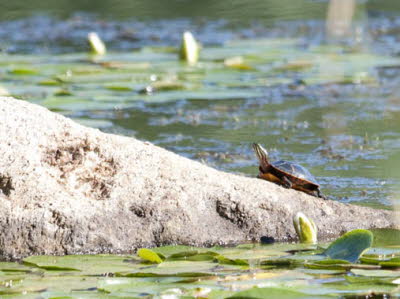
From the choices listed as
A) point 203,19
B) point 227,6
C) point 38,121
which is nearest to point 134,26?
point 203,19

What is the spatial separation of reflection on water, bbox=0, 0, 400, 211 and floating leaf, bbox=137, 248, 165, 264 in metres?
1.70

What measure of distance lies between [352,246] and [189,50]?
5775mm

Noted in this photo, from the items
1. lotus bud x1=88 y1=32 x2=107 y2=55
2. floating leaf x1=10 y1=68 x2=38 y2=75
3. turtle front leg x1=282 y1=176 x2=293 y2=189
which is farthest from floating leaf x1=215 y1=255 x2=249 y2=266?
lotus bud x1=88 y1=32 x2=107 y2=55

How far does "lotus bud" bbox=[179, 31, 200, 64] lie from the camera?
29.1 feet

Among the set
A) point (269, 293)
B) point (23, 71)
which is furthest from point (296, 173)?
point (23, 71)

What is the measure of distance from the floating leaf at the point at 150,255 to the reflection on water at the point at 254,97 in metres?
1.70

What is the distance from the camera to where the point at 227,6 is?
13797mm

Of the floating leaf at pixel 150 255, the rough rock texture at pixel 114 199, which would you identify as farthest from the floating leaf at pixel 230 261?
the rough rock texture at pixel 114 199

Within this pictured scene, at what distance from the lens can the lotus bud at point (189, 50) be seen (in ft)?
29.1

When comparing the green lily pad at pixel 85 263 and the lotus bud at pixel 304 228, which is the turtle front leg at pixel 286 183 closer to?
the lotus bud at pixel 304 228

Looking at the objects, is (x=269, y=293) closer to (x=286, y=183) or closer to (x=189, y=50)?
(x=286, y=183)

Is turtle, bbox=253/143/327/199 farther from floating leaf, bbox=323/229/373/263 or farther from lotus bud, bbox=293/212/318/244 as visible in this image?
floating leaf, bbox=323/229/373/263

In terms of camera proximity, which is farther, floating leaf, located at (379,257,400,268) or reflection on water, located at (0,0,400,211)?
reflection on water, located at (0,0,400,211)

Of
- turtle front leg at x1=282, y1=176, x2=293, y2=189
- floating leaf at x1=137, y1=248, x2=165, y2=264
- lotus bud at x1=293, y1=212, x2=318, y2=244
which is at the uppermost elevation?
turtle front leg at x1=282, y1=176, x2=293, y2=189
